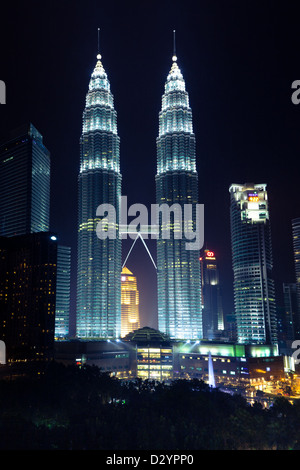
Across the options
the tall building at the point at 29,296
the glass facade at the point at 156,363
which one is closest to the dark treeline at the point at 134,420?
the tall building at the point at 29,296

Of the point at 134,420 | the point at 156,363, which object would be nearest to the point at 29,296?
the point at 156,363

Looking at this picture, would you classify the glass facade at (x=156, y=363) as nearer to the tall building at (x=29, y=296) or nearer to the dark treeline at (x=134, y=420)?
the tall building at (x=29, y=296)

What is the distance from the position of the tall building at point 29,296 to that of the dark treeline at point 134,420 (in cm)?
4850

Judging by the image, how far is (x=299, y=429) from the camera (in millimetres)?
77375

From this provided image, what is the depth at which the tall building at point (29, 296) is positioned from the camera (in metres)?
149

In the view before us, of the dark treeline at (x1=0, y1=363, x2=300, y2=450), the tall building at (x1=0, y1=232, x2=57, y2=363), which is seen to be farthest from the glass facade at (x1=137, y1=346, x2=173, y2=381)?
the dark treeline at (x1=0, y1=363, x2=300, y2=450)

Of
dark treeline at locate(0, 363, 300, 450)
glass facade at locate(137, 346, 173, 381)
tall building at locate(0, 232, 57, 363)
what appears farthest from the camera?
glass facade at locate(137, 346, 173, 381)

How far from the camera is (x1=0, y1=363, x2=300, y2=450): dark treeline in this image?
70.5m

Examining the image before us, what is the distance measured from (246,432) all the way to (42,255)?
4084 inches

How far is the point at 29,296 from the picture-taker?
512 ft

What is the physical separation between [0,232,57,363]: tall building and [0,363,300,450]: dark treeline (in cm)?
4850

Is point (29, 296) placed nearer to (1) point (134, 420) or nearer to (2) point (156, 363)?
(2) point (156, 363)

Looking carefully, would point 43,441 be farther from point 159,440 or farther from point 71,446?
point 159,440

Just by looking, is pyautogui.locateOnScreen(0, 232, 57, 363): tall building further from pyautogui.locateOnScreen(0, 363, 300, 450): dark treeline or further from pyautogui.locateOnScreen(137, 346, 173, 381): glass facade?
pyautogui.locateOnScreen(137, 346, 173, 381): glass facade
